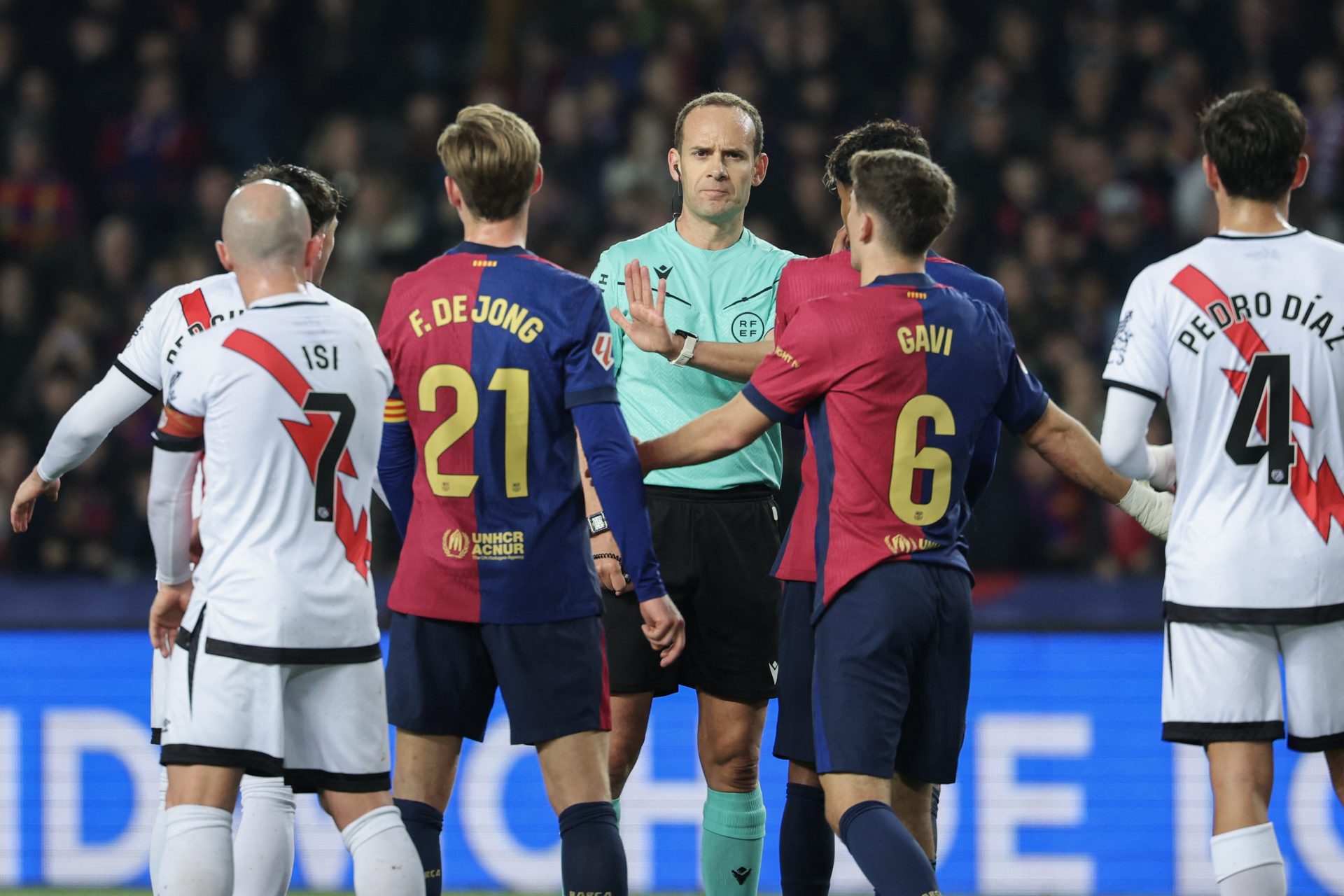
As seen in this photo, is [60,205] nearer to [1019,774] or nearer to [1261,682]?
[1019,774]

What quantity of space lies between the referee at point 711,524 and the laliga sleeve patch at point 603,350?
30.4 inches

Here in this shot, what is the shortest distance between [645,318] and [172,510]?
5.04 ft

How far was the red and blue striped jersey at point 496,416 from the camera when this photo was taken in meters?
4.73

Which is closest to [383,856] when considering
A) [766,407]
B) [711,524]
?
[766,407]

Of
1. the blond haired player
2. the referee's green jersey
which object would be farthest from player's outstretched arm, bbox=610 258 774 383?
the blond haired player

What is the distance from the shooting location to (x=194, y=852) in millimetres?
4363

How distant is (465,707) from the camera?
4875 mm

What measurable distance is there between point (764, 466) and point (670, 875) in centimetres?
274

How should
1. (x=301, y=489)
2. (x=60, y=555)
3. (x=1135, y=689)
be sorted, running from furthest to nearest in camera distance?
(x=60, y=555), (x=1135, y=689), (x=301, y=489)

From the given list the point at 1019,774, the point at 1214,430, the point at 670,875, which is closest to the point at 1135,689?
the point at 1019,774

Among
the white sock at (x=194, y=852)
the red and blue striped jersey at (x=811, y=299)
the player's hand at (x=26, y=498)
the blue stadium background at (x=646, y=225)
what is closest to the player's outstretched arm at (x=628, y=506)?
the red and blue striped jersey at (x=811, y=299)

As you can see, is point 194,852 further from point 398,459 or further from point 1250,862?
point 1250,862

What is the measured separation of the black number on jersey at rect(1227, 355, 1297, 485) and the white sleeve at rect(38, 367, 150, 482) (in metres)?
3.26

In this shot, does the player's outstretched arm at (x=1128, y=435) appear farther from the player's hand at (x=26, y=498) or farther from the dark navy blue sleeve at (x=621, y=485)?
the player's hand at (x=26, y=498)
